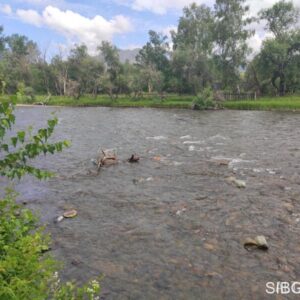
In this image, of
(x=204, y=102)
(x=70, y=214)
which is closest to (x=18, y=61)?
(x=204, y=102)

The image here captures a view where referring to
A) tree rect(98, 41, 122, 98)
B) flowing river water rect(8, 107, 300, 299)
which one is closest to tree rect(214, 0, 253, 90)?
tree rect(98, 41, 122, 98)

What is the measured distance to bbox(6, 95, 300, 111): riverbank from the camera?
6462 centimetres

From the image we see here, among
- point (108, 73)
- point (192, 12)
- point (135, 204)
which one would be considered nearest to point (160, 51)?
point (192, 12)

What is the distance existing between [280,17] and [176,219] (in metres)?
79.8

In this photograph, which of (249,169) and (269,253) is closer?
(269,253)

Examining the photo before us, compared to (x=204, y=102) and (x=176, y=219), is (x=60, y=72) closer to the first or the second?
(x=204, y=102)

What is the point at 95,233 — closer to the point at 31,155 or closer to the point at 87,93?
the point at 31,155

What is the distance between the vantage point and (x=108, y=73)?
281ft

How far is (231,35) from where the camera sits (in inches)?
3204

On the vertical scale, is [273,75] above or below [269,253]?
above

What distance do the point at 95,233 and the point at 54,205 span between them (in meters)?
3.48

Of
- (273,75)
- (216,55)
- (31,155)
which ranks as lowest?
(31,155)

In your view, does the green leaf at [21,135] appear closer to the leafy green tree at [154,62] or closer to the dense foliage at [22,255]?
the dense foliage at [22,255]

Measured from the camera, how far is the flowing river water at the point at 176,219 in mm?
9367
